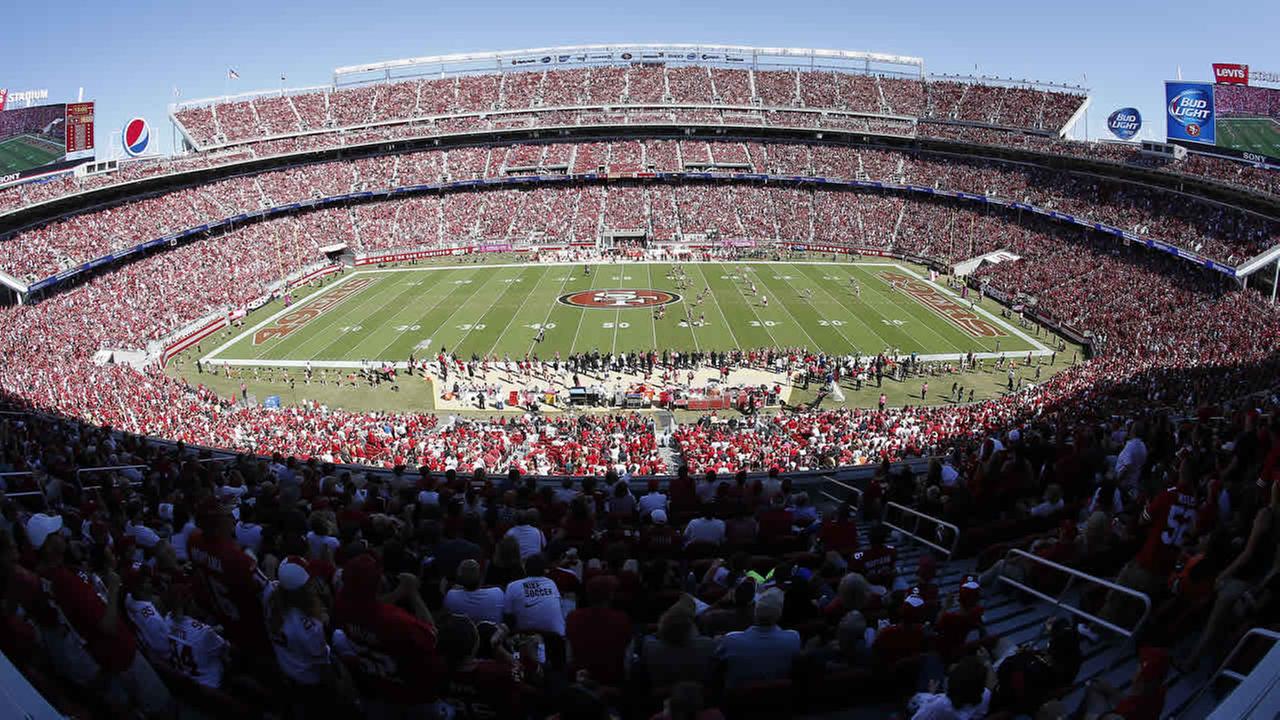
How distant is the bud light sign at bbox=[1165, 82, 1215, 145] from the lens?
48.2 metres

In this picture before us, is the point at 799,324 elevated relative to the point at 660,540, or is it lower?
lower

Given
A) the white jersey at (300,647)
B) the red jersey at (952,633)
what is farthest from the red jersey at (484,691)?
the red jersey at (952,633)

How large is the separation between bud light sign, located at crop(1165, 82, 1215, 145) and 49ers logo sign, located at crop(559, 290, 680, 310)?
108 ft

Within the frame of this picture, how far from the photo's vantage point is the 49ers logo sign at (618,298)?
46938 mm

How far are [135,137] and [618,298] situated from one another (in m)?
39.4

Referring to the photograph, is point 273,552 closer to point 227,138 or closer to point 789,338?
point 789,338

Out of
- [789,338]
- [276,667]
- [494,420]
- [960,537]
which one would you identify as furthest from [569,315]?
[276,667]

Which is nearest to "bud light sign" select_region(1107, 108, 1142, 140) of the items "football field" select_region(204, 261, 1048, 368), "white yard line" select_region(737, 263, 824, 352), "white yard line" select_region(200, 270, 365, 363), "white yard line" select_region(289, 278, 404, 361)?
"football field" select_region(204, 261, 1048, 368)

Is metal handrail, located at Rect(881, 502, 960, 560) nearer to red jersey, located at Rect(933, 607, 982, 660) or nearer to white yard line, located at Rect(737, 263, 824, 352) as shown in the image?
red jersey, located at Rect(933, 607, 982, 660)

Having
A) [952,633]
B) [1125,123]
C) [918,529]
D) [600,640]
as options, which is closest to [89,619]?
[600,640]

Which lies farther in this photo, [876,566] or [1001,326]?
[1001,326]

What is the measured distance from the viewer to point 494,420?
28.8 m

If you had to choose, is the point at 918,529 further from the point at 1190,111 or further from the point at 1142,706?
the point at 1190,111

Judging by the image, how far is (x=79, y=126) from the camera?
2002 inches
